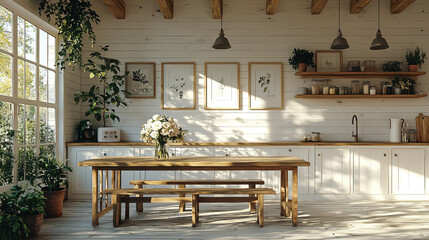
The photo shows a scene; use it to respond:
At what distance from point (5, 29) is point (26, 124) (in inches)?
46.9

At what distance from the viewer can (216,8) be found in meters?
6.11

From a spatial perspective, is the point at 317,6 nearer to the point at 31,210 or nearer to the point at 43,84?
the point at 43,84

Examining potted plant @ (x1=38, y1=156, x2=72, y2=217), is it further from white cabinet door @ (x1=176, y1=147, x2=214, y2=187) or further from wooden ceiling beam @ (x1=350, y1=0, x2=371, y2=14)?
wooden ceiling beam @ (x1=350, y1=0, x2=371, y2=14)

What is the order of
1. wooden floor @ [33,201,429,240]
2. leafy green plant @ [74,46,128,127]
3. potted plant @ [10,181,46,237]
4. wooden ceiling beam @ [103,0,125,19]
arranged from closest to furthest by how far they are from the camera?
potted plant @ [10,181,46,237] → wooden floor @ [33,201,429,240] → wooden ceiling beam @ [103,0,125,19] → leafy green plant @ [74,46,128,127]

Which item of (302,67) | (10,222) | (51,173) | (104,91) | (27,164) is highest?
(302,67)

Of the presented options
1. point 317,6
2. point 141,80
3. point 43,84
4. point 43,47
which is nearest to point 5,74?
point 43,84

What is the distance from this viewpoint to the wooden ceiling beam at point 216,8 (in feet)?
19.3

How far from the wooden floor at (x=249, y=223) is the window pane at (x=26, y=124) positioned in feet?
3.45

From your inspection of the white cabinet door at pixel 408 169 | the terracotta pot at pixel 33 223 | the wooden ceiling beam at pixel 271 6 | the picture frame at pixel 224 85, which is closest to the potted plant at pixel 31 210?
the terracotta pot at pixel 33 223

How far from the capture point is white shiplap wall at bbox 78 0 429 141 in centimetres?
651

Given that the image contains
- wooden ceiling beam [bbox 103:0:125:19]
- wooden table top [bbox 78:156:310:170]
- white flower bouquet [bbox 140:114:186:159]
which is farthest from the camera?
wooden ceiling beam [bbox 103:0:125:19]

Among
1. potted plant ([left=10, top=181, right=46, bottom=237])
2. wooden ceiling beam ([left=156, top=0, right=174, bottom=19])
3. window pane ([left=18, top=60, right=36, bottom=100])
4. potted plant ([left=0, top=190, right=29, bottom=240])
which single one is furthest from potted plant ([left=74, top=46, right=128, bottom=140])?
potted plant ([left=0, top=190, right=29, bottom=240])

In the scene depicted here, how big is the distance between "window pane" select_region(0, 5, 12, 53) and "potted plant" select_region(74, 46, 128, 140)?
138cm

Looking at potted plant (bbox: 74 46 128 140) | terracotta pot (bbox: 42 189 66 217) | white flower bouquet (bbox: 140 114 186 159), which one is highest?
potted plant (bbox: 74 46 128 140)
